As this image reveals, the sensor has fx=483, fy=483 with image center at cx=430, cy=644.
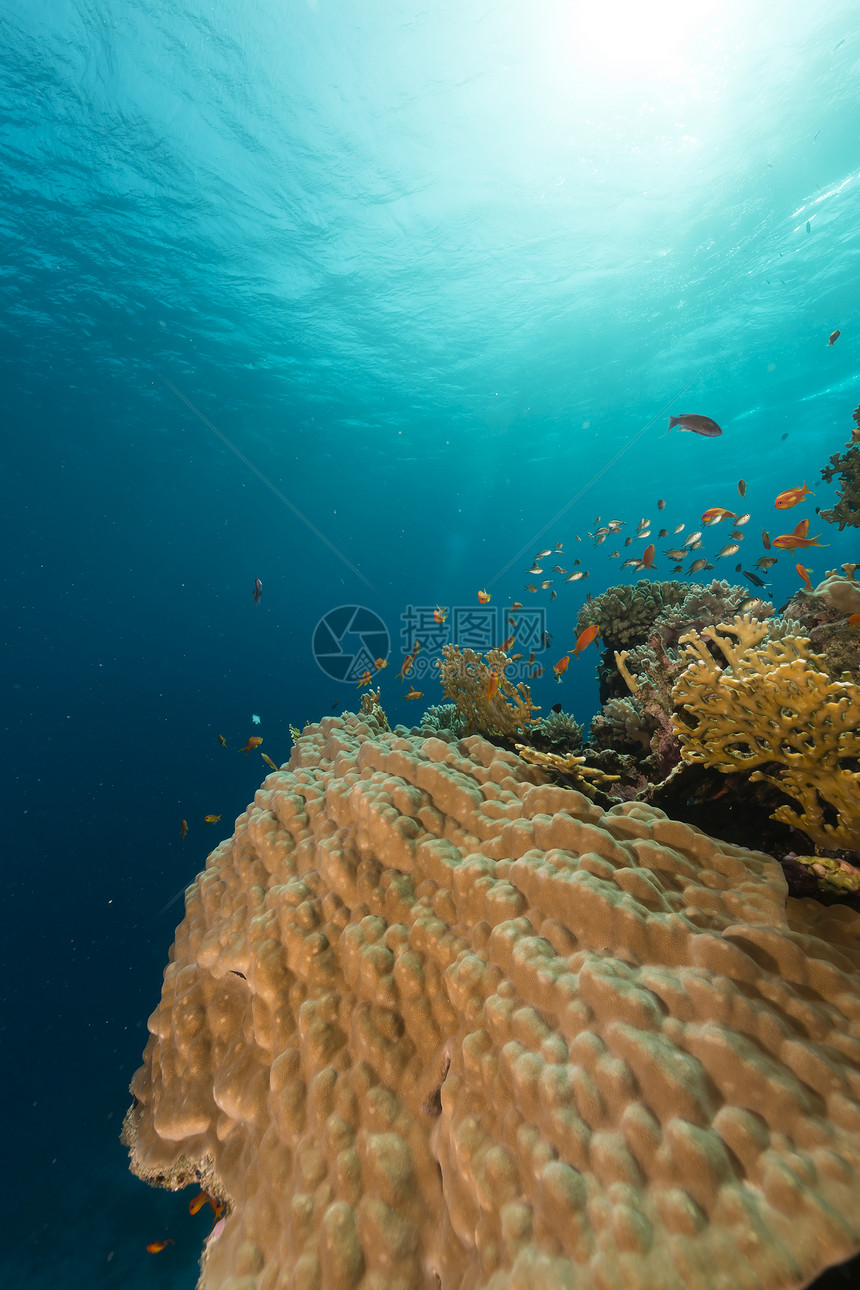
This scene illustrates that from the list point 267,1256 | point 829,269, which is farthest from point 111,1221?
point 829,269

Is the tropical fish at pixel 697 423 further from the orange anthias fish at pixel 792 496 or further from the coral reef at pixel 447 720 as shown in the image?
the coral reef at pixel 447 720

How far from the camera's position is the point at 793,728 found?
267 cm

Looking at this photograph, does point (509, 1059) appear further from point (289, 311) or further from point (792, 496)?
point (289, 311)

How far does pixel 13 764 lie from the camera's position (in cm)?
3122

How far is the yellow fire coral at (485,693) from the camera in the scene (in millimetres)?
5332

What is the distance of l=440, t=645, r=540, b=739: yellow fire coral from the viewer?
5.33m

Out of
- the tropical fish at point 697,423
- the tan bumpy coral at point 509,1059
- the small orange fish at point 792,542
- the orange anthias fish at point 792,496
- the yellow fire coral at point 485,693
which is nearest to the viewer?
the tan bumpy coral at point 509,1059

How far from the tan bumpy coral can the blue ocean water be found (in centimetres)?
759

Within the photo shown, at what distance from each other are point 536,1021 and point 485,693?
12.5 feet

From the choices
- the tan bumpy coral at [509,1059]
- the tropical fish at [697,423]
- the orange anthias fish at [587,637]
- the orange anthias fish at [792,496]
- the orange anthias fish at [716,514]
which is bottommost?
the tan bumpy coral at [509,1059]

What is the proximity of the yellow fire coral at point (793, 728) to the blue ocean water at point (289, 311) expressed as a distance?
754cm

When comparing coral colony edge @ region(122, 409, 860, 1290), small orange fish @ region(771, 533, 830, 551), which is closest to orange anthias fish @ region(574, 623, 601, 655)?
small orange fish @ region(771, 533, 830, 551)

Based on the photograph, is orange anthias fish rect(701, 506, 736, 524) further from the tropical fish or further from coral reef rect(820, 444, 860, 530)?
coral reef rect(820, 444, 860, 530)

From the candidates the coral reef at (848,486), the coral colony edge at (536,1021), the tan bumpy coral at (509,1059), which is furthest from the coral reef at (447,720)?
the coral reef at (848,486)
